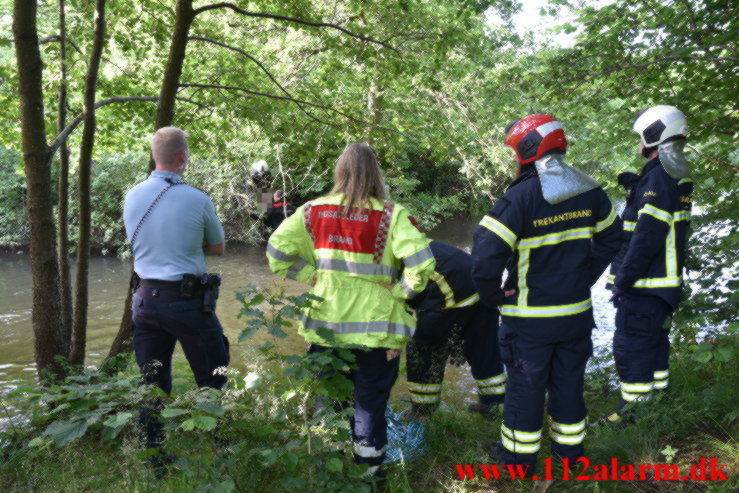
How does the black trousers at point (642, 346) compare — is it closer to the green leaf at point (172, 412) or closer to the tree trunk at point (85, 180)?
the green leaf at point (172, 412)

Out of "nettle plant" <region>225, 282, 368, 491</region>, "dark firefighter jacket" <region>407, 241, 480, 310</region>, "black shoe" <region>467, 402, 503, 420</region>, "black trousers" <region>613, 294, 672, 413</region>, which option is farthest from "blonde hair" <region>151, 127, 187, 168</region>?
"black trousers" <region>613, 294, 672, 413</region>

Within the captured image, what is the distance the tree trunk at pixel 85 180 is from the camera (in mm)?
4664

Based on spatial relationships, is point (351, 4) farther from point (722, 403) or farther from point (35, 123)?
point (722, 403)

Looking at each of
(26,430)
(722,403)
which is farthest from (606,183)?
(26,430)

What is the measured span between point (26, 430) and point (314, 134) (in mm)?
3827

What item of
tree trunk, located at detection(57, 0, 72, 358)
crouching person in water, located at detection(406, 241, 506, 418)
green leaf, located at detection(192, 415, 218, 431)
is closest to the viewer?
green leaf, located at detection(192, 415, 218, 431)

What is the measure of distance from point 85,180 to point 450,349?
3690 mm

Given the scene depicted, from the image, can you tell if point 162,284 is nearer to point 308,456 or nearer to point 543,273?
point 308,456

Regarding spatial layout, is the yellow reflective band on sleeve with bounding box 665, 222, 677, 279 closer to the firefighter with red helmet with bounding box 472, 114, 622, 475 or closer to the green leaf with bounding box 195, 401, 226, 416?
the firefighter with red helmet with bounding box 472, 114, 622, 475

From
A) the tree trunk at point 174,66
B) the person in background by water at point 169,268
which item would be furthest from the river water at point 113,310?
the tree trunk at point 174,66

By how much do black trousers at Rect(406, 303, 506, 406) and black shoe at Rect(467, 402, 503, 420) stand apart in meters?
0.12

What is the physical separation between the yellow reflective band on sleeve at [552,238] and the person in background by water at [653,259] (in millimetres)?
914

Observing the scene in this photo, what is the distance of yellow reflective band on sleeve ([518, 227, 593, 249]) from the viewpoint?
2664 millimetres

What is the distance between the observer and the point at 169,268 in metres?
3.05
